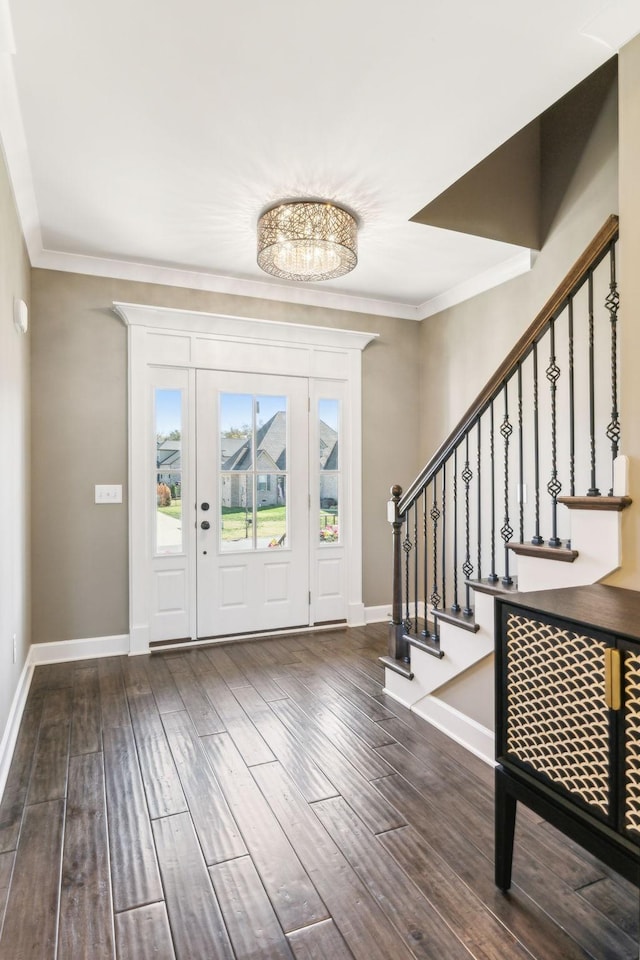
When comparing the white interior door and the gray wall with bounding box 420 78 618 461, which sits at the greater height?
the gray wall with bounding box 420 78 618 461

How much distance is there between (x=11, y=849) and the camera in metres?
1.92

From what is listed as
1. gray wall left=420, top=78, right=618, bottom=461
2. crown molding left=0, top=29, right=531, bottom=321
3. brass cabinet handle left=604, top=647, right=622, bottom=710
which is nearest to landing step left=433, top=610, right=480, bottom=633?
brass cabinet handle left=604, top=647, right=622, bottom=710

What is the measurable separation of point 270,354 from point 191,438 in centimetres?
94

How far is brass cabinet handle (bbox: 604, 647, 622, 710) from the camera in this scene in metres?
1.36

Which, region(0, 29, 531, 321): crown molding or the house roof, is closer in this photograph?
region(0, 29, 531, 321): crown molding

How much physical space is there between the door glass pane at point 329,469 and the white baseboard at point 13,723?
2.33 m

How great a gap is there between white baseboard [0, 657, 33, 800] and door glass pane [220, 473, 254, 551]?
5.07ft

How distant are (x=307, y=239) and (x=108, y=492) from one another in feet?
7.26

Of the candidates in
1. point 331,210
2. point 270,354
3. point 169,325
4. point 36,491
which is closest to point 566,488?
point 331,210

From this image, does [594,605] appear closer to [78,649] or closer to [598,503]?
[598,503]

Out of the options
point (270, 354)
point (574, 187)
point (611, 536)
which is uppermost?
point (574, 187)

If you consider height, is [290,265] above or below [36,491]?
above

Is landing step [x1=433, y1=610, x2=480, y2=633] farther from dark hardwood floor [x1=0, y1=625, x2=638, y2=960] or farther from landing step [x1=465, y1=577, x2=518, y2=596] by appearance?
dark hardwood floor [x1=0, y1=625, x2=638, y2=960]

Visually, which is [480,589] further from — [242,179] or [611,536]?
[242,179]
